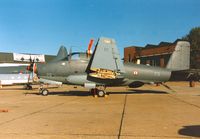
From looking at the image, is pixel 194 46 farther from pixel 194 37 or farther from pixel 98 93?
pixel 98 93

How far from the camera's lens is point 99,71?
16734 mm

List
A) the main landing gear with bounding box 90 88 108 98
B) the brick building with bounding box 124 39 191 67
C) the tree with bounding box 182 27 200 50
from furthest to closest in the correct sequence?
1. the brick building with bounding box 124 39 191 67
2. the tree with bounding box 182 27 200 50
3. the main landing gear with bounding box 90 88 108 98

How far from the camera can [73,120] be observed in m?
7.68

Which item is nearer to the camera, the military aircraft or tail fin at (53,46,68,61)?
the military aircraft

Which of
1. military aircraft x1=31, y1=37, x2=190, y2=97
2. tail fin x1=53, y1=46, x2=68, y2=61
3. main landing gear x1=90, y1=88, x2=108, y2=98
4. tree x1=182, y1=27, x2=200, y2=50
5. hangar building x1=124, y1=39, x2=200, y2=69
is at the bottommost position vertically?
main landing gear x1=90, y1=88, x2=108, y2=98

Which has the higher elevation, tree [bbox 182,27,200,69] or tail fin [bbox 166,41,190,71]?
tree [bbox 182,27,200,69]

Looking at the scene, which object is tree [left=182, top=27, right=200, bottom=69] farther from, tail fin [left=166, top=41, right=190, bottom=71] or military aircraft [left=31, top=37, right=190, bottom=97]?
military aircraft [left=31, top=37, right=190, bottom=97]

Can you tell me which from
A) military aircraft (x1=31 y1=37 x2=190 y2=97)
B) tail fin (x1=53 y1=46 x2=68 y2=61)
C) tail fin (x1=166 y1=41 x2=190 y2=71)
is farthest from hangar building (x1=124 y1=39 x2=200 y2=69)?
tail fin (x1=53 y1=46 x2=68 y2=61)

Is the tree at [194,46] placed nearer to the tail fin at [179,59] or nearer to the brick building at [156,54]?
the brick building at [156,54]

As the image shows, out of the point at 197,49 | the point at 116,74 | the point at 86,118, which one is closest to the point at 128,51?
the point at 197,49

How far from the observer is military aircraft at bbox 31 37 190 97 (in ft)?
54.8

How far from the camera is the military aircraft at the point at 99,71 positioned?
1670 centimetres

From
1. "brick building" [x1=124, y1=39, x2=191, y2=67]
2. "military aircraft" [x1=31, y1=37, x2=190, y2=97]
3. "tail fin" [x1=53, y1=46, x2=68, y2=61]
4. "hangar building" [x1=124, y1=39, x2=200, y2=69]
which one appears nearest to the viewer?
"military aircraft" [x1=31, y1=37, x2=190, y2=97]

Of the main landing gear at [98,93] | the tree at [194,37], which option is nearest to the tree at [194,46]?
the tree at [194,37]
